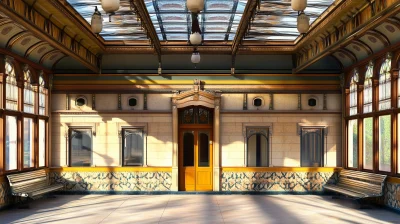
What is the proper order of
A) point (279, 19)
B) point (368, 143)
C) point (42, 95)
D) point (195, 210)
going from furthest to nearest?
point (42, 95), point (368, 143), point (279, 19), point (195, 210)

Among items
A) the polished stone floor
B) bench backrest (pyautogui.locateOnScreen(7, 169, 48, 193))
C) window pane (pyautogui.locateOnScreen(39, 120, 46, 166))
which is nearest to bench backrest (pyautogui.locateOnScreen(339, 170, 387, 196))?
the polished stone floor

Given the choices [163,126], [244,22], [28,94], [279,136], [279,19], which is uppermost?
[279,19]

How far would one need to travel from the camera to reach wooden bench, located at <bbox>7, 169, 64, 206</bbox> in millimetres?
11314

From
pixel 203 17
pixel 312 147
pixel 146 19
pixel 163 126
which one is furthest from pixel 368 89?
pixel 146 19

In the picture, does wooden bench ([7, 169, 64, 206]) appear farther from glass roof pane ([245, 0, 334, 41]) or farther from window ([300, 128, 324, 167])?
window ([300, 128, 324, 167])

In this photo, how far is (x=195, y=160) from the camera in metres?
14.8

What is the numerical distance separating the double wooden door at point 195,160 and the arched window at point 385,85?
17.3 feet

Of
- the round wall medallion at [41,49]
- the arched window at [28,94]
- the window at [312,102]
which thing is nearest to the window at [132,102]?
the arched window at [28,94]

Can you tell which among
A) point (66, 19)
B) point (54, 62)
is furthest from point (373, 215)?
point (54, 62)

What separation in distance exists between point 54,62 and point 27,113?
2.36 m

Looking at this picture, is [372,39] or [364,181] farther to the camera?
[364,181]

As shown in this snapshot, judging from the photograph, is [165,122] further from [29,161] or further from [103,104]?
[29,161]

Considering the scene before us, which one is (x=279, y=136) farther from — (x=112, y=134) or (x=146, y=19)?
(x=146, y=19)

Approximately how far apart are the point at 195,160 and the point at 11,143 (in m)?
5.47
